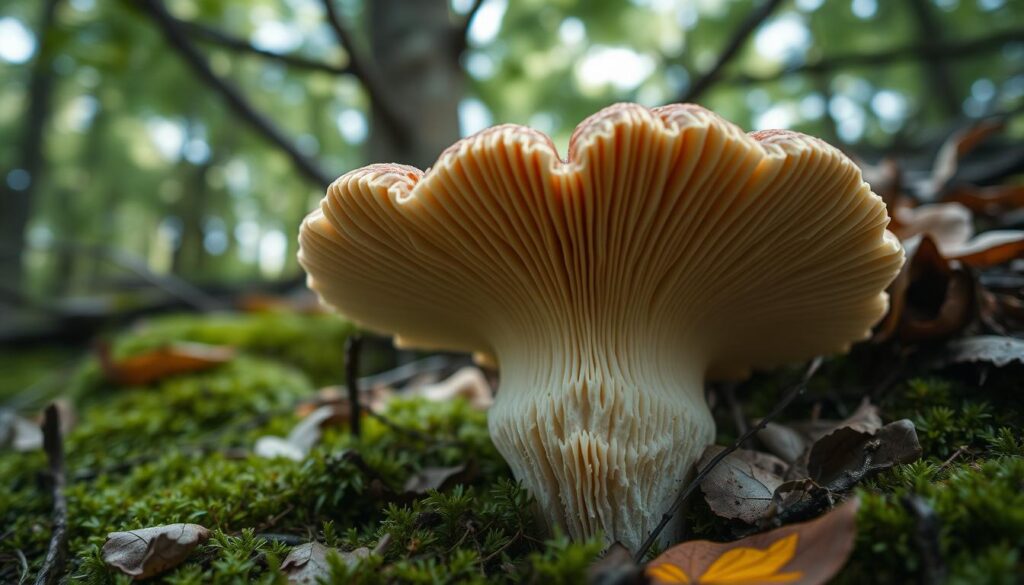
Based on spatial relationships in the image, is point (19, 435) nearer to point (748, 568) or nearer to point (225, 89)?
point (225, 89)

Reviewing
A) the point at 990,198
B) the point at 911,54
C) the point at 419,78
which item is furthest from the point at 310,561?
the point at 911,54

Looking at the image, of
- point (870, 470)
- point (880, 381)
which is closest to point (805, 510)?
point (870, 470)

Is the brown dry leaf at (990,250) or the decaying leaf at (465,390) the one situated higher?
the brown dry leaf at (990,250)

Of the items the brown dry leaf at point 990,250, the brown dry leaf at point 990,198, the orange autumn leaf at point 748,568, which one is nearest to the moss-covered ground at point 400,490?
the orange autumn leaf at point 748,568

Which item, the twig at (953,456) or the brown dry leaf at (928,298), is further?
the brown dry leaf at (928,298)

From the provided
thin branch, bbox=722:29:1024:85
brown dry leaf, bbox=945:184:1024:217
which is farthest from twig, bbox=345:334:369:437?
thin branch, bbox=722:29:1024:85

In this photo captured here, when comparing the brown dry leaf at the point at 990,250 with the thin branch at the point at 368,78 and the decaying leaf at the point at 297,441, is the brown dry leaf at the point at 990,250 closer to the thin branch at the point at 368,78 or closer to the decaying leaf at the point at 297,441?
the decaying leaf at the point at 297,441
